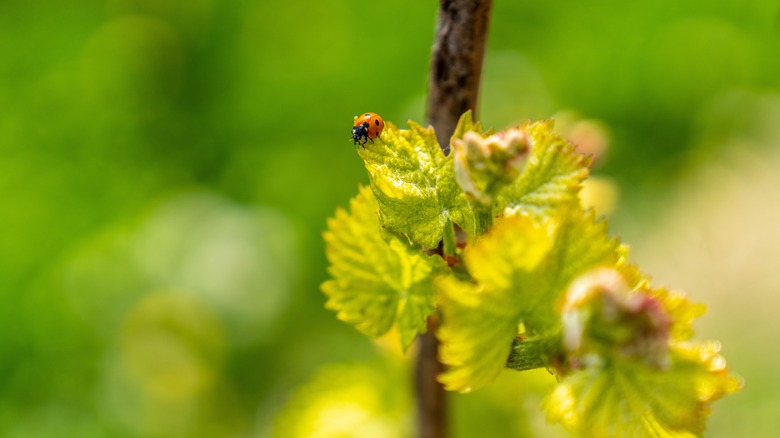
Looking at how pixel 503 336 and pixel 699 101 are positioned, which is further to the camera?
pixel 699 101

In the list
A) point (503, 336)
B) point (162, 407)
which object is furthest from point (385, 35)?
point (503, 336)

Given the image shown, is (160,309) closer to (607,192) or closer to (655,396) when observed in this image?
(607,192)

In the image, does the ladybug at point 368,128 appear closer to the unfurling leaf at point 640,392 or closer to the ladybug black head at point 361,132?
the ladybug black head at point 361,132

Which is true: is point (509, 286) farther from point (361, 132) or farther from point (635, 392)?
point (361, 132)

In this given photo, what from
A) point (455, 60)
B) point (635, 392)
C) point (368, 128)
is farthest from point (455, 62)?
point (635, 392)

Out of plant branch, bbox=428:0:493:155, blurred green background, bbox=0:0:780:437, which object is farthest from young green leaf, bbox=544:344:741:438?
blurred green background, bbox=0:0:780:437

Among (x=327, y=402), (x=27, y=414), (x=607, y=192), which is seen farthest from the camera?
(x=27, y=414)

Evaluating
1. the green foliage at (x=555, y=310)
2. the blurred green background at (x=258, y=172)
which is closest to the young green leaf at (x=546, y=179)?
the green foliage at (x=555, y=310)
